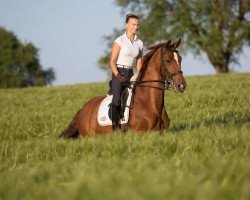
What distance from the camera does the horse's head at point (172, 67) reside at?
27.6 ft

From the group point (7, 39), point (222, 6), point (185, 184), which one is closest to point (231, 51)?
point (222, 6)

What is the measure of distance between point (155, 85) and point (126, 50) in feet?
2.92

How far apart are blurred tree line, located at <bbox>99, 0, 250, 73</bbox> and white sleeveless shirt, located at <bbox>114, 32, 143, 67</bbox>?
3627cm

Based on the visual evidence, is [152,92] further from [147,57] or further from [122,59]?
[122,59]

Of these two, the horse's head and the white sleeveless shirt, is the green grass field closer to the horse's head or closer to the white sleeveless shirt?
the horse's head

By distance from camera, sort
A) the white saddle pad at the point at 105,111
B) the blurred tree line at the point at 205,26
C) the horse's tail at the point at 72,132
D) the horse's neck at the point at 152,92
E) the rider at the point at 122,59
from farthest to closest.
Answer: the blurred tree line at the point at 205,26 → the horse's tail at the point at 72,132 → the white saddle pad at the point at 105,111 → the rider at the point at 122,59 → the horse's neck at the point at 152,92

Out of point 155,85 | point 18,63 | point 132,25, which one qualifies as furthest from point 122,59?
point 18,63

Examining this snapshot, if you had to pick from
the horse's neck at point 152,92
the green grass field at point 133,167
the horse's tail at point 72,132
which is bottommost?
the horse's tail at point 72,132

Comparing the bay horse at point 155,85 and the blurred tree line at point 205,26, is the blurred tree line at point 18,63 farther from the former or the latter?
the bay horse at point 155,85

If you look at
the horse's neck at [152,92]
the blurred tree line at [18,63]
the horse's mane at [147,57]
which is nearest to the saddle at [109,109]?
the horse's neck at [152,92]

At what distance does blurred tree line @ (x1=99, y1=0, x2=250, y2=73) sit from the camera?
4462 cm

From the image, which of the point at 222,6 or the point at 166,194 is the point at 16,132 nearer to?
the point at 166,194

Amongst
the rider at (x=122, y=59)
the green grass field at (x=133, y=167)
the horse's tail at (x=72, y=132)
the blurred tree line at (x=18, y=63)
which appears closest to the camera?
the green grass field at (x=133, y=167)

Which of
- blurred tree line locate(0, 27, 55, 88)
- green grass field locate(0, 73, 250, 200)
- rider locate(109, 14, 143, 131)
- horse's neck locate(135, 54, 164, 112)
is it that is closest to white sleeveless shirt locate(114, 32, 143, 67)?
rider locate(109, 14, 143, 131)
